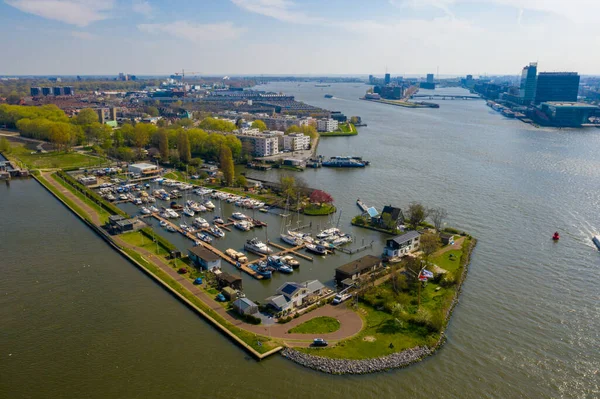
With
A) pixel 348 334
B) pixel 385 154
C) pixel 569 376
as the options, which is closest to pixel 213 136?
pixel 385 154

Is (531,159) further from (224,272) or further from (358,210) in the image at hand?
(224,272)

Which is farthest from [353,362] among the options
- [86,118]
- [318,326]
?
[86,118]

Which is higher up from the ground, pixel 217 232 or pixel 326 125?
pixel 326 125

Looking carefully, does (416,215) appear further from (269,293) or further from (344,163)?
(344,163)

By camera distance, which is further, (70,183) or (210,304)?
(70,183)

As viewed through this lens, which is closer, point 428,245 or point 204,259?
point 204,259

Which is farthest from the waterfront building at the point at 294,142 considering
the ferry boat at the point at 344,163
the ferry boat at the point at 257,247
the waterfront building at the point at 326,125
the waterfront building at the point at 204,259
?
the waterfront building at the point at 204,259

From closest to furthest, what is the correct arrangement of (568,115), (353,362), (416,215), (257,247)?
(353,362)
(257,247)
(416,215)
(568,115)
